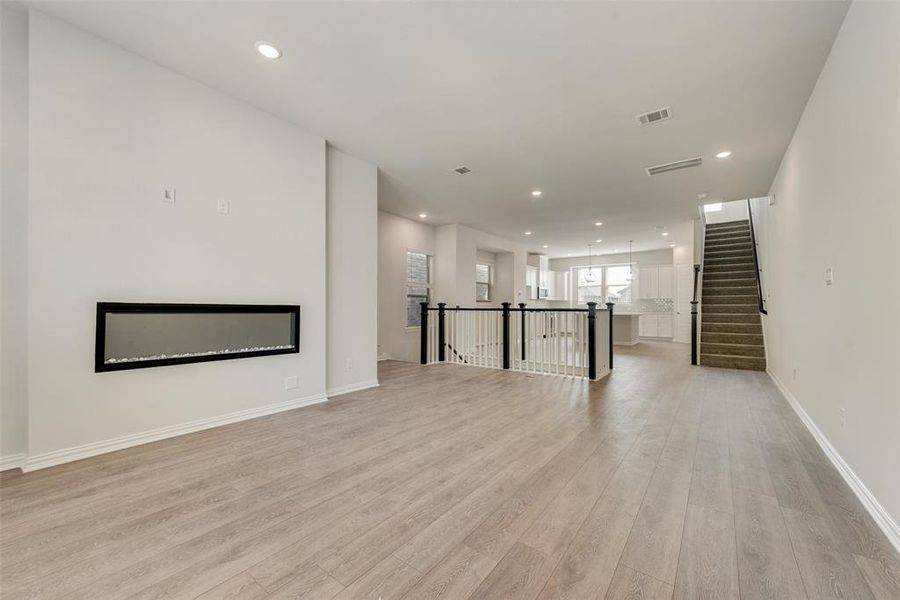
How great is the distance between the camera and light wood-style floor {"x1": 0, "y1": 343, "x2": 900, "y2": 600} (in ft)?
4.43

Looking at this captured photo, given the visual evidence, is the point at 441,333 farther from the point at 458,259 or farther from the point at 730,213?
the point at 730,213

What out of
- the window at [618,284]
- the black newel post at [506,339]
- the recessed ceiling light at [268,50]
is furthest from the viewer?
the window at [618,284]

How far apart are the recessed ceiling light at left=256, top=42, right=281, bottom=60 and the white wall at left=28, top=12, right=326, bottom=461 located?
827mm

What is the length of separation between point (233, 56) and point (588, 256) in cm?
1175

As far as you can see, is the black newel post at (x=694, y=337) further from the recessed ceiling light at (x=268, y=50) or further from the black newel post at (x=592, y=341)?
the recessed ceiling light at (x=268, y=50)

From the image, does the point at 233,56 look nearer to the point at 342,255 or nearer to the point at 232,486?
the point at 342,255

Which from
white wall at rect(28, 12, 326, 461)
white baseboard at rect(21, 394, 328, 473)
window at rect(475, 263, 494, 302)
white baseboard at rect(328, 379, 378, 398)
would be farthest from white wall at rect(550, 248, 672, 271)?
white baseboard at rect(21, 394, 328, 473)

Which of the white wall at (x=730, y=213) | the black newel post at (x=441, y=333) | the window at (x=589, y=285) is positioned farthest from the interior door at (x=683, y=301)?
the black newel post at (x=441, y=333)

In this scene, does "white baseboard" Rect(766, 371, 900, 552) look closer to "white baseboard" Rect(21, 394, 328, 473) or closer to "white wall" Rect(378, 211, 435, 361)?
"white baseboard" Rect(21, 394, 328, 473)

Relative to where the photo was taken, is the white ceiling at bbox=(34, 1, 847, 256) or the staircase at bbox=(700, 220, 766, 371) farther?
the staircase at bbox=(700, 220, 766, 371)

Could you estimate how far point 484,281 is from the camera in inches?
392

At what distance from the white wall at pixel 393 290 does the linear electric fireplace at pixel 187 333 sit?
3279 mm

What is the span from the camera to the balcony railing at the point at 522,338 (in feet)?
16.9

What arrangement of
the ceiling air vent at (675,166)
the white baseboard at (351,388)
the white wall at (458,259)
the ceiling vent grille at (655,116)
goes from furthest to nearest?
1. the white wall at (458,259)
2. the ceiling air vent at (675,166)
3. the white baseboard at (351,388)
4. the ceiling vent grille at (655,116)
